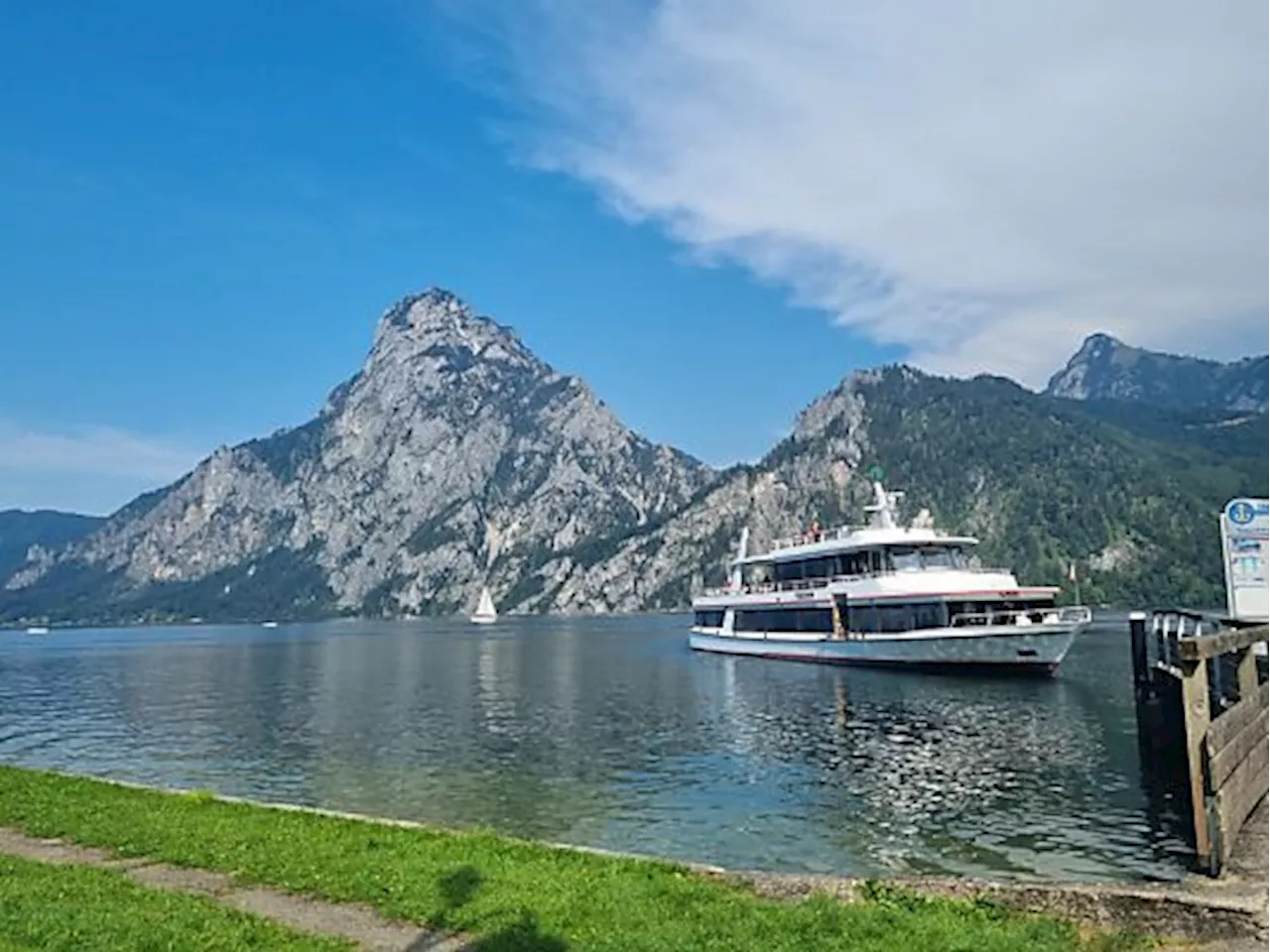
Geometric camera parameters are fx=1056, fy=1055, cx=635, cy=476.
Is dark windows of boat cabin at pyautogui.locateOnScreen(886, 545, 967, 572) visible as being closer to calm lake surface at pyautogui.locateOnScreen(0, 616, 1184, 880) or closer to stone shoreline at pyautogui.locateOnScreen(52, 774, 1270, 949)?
calm lake surface at pyautogui.locateOnScreen(0, 616, 1184, 880)

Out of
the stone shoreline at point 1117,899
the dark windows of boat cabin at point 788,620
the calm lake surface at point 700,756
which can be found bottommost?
the calm lake surface at point 700,756

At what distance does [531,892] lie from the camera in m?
14.2

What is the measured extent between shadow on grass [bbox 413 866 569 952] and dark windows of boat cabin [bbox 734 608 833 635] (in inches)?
2925

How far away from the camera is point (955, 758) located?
130ft

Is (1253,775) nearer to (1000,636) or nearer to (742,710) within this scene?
(742,710)

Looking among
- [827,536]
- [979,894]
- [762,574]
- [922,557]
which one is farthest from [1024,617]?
[979,894]

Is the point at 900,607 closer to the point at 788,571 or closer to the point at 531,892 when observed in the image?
the point at 788,571

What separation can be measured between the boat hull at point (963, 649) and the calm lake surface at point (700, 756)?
5.42 ft

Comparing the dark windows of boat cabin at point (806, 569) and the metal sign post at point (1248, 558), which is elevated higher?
the dark windows of boat cabin at point (806, 569)

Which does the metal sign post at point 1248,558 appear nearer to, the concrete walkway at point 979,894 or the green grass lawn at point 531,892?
the concrete walkway at point 979,894

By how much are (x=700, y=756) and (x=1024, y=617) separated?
37192mm

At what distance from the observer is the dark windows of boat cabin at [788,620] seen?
87938 mm

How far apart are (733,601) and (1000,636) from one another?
4191cm

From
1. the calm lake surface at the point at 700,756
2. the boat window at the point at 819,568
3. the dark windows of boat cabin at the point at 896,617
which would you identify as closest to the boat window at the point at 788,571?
the boat window at the point at 819,568
